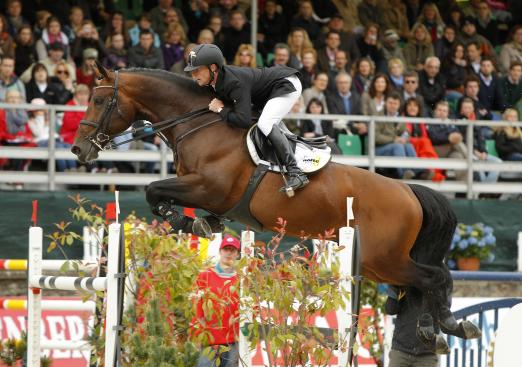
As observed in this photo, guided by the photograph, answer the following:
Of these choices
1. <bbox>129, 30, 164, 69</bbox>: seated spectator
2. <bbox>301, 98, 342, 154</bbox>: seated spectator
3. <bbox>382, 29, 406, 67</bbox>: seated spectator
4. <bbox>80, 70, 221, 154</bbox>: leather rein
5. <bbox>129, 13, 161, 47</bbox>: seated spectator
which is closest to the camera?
<bbox>80, 70, 221, 154</bbox>: leather rein

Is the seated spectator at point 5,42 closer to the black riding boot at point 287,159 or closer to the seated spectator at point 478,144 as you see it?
the black riding boot at point 287,159

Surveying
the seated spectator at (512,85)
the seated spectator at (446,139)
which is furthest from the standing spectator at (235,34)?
the seated spectator at (512,85)

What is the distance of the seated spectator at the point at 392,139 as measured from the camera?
1316 centimetres

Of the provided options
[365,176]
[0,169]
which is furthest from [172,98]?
[0,169]

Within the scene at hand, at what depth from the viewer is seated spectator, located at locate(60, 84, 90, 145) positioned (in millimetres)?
11969

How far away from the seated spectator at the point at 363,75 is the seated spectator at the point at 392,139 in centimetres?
52

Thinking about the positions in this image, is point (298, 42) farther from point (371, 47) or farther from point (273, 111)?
point (273, 111)

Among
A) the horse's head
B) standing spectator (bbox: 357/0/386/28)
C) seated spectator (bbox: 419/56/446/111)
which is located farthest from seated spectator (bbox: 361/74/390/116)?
the horse's head

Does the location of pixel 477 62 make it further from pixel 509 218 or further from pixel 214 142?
pixel 214 142

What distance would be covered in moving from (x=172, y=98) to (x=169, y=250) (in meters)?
2.04

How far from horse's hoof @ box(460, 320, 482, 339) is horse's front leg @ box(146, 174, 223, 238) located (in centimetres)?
203

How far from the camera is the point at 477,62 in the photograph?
1545cm

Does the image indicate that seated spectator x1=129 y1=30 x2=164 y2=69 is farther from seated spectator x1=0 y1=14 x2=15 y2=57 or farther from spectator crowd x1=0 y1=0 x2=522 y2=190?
seated spectator x1=0 y1=14 x2=15 y2=57

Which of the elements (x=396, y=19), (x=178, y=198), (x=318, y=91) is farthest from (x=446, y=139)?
→ (x=178, y=198)
